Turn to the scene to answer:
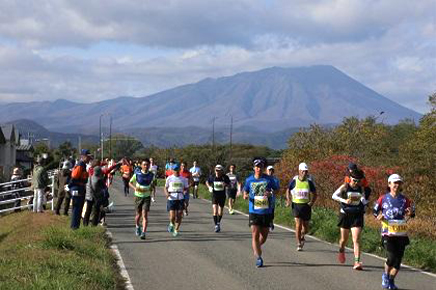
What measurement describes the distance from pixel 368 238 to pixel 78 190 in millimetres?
6862

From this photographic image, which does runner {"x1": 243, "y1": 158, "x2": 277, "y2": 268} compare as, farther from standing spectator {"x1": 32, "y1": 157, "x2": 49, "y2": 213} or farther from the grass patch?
standing spectator {"x1": 32, "y1": 157, "x2": 49, "y2": 213}

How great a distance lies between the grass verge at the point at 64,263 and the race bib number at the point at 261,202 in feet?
8.80

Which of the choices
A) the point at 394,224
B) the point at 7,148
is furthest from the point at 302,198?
the point at 7,148

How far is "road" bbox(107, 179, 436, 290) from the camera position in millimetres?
9609

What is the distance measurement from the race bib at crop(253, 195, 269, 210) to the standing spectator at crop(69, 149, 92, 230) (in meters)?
5.34

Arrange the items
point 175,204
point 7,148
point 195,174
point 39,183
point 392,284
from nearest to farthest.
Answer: point 392,284 < point 175,204 < point 39,183 < point 195,174 < point 7,148

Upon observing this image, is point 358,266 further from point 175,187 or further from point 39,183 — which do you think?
point 39,183

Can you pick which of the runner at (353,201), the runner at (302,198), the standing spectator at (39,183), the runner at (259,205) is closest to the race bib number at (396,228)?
the runner at (353,201)

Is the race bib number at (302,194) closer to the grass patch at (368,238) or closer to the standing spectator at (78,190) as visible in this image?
the grass patch at (368,238)

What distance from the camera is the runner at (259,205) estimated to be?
1114 cm

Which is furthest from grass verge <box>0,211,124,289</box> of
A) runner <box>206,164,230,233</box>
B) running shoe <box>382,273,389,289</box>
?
running shoe <box>382,273,389,289</box>

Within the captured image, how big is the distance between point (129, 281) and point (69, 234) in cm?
372

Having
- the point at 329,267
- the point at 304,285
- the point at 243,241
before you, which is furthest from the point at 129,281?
the point at 243,241

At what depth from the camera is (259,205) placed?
11.2m
